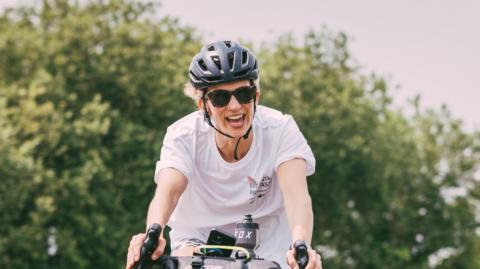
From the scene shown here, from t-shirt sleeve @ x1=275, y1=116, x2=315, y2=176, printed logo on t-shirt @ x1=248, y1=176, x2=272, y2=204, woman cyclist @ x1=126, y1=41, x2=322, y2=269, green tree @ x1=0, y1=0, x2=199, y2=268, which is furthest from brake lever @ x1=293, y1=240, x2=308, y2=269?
green tree @ x1=0, y1=0, x2=199, y2=268

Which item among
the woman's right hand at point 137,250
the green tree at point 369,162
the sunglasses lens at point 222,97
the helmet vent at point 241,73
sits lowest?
the green tree at point 369,162

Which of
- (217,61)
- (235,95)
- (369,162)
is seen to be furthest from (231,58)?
(369,162)

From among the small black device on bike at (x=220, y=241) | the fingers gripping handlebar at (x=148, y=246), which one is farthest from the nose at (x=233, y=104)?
the fingers gripping handlebar at (x=148, y=246)

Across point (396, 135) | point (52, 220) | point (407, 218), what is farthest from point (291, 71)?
point (52, 220)

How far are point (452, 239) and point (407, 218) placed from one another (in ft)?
7.42

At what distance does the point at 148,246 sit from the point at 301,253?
78cm

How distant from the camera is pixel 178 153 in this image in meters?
5.94

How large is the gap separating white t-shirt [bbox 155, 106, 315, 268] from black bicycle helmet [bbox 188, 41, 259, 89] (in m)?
0.40

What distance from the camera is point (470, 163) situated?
4397 cm

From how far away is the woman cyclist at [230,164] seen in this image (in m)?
5.71

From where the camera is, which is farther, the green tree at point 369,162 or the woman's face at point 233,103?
the green tree at point 369,162

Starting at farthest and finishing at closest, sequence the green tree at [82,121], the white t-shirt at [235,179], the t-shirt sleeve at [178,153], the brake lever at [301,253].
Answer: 1. the green tree at [82,121]
2. the white t-shirt at [235,179]
3. the t-shirt sleeve at [178,153]
4. the brake lever at [301,253]

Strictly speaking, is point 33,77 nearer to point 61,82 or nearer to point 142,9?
point 61,82

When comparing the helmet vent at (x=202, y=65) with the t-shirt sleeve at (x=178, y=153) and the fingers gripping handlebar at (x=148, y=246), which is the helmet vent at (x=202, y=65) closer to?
the t-shirt sleeve at (x=178, y=153)
